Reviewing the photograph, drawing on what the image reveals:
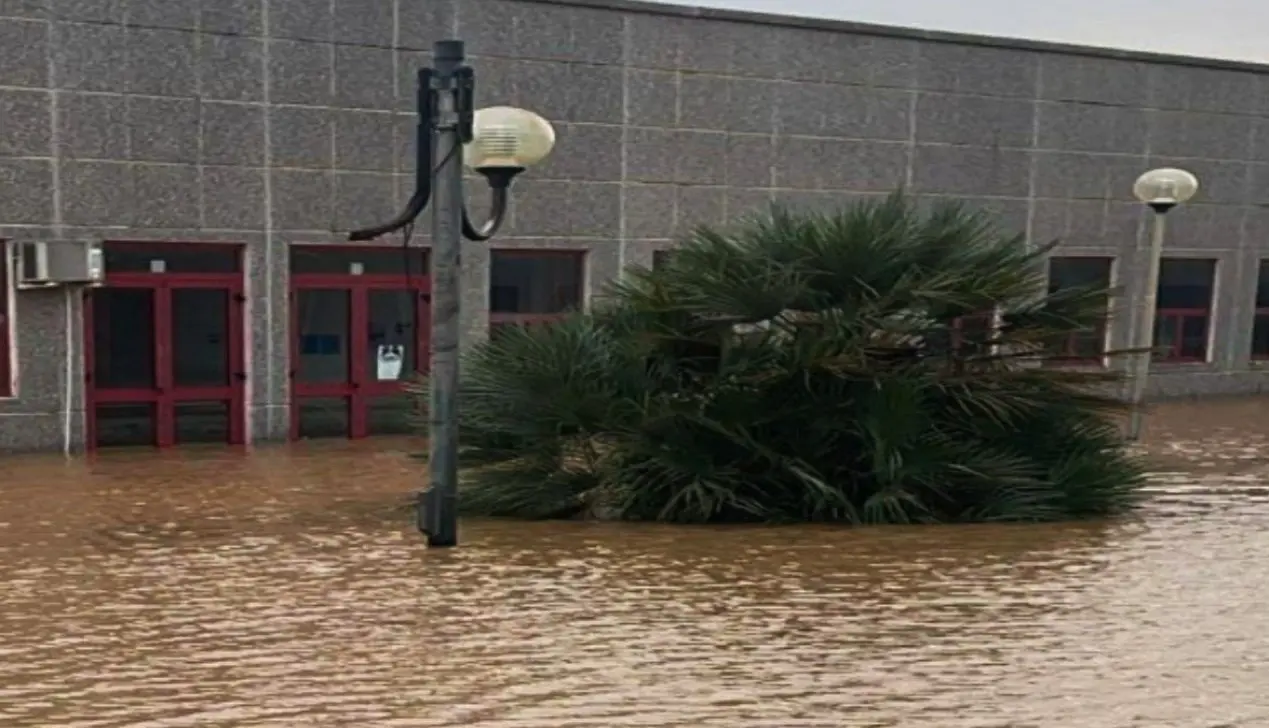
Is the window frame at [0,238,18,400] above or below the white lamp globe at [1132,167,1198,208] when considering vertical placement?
below

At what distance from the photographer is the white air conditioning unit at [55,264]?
519 inches

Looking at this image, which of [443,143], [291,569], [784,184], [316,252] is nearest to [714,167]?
[784,184]

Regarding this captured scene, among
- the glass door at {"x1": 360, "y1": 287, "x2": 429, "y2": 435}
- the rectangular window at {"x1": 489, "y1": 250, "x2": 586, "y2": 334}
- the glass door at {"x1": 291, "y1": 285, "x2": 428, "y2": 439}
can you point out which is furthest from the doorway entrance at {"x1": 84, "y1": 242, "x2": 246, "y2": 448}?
the rectangular window at {"x1": 489, "y1": 250, "x2": 586, "y2": 334}

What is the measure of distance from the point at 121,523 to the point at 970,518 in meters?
5.81

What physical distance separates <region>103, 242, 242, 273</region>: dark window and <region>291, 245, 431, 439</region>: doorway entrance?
2.37 feet

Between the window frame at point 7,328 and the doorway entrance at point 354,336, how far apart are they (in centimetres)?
289

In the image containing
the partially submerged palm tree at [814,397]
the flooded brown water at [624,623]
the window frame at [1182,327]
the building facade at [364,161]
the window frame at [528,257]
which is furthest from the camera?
the window frame at [1182,327]

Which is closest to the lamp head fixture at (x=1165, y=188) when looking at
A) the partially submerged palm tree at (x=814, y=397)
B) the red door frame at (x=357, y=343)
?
the partially submerged palm tree at (x=814, y=397)

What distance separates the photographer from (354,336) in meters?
15.4

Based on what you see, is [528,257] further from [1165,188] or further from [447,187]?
[447,187]

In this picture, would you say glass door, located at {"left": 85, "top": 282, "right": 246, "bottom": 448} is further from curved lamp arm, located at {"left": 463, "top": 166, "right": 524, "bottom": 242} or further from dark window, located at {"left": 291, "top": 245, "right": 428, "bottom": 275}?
curved lamp arm, located at {"left": 463, "top": 166, "right": 524, "bottom": 242}

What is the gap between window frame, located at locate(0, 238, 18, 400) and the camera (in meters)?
13.4

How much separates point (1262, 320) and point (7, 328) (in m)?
19.3

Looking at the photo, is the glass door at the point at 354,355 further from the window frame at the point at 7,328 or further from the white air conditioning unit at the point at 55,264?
the window frame at the point at 7,328
